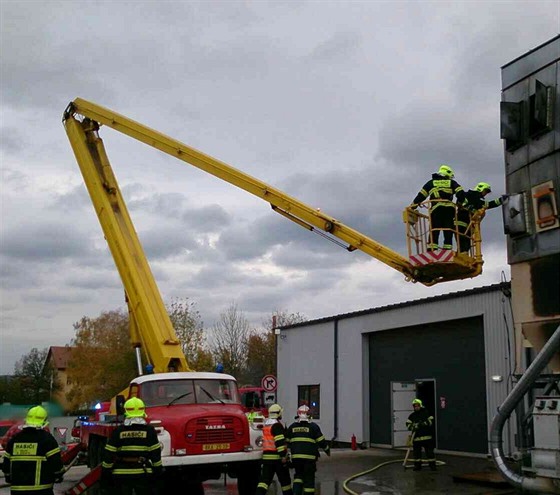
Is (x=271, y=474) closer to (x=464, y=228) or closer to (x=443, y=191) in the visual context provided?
(x=464, y=228)

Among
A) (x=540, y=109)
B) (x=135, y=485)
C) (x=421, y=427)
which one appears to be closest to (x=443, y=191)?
(x=540, y=109)

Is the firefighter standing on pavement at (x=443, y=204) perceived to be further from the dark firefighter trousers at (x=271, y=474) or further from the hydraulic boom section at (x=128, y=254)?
the hydraulic boom section at (x=128, y=254)

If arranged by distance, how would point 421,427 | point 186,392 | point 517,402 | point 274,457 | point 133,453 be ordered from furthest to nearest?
point 421,427 → point 186,392 → point 274,457 → point 133,453 → point 517,402

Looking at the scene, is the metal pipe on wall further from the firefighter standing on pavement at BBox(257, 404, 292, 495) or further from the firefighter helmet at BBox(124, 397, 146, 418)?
the firefighter helmet at BBox(124, 397, 146, 418)

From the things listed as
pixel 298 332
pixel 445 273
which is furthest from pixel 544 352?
pixel 298 332

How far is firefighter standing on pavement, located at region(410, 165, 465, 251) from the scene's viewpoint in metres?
10.7

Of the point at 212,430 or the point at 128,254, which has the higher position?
the point at 128,254

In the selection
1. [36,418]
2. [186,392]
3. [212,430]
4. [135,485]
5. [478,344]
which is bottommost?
[135,485]

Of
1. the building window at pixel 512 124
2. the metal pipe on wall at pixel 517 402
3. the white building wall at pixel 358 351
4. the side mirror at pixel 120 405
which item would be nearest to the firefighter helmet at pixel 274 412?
the side mirror at pixel 120 405

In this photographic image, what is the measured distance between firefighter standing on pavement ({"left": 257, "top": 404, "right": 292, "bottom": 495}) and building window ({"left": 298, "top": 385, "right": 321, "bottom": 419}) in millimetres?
15308

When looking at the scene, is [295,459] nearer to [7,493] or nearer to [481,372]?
[7,493]

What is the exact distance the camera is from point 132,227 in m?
15.1

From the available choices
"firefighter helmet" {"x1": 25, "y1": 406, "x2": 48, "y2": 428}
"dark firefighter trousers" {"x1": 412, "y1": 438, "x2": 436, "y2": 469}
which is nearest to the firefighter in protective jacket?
"firefighter helmet" {"x1": 25, "y1": 406, "x2": 48, "y2": 428}

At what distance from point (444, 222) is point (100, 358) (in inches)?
1746
